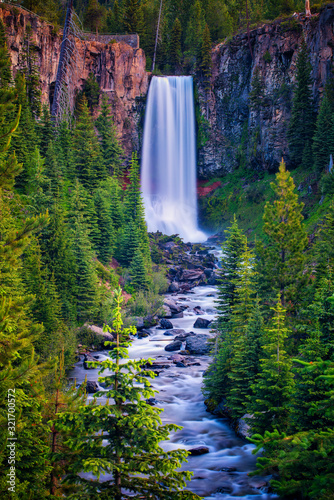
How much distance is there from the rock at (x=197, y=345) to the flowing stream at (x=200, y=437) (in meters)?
0.86

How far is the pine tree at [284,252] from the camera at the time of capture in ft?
70.5

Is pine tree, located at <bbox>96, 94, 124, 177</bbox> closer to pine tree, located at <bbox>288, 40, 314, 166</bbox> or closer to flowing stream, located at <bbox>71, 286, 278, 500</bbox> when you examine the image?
pine tree, located at <bbox>288, 40, 314, 166</bbox>

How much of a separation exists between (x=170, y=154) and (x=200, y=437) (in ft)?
201

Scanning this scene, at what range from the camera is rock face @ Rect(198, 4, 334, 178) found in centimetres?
5582

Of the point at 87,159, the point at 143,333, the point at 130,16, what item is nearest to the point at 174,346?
the point at 143,333

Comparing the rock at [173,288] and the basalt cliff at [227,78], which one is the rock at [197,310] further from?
the basalt cliff at [227,78]

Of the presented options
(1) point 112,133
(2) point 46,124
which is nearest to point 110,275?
(2) point 46,124

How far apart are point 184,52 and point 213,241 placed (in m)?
41.6

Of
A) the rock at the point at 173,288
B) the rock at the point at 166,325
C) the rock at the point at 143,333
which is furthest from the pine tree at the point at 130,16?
the rock at the point at 143,333

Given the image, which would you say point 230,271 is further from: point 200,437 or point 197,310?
point 197,310

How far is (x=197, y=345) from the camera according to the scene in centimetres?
2712

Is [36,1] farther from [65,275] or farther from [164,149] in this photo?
[65,275]

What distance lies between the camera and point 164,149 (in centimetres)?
7175

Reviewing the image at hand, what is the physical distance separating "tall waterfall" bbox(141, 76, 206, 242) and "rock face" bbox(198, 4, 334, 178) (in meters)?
3.20
